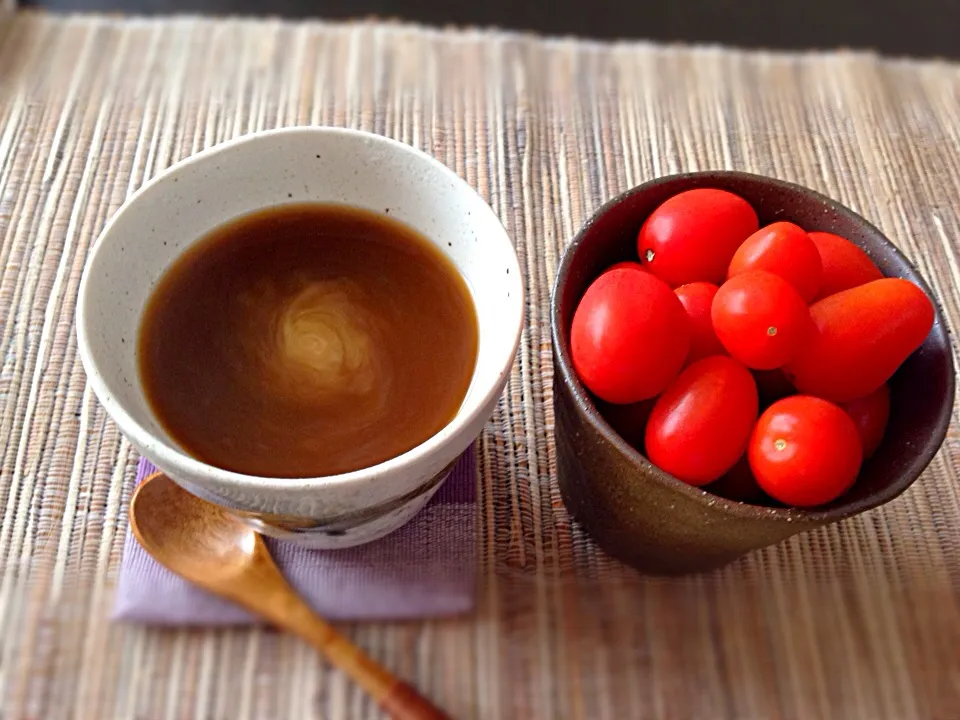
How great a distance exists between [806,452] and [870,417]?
0.26 ft

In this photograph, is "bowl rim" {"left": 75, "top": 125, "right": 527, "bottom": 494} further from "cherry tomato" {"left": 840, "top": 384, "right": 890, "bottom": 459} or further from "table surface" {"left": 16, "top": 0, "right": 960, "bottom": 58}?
"table surface" {"left": 16, "top": 0, "right": 960, "bottom": 58}

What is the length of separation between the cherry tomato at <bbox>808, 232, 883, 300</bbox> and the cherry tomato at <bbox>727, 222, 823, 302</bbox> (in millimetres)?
20

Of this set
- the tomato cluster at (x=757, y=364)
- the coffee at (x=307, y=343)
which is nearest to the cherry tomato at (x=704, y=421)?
the tomato cluster at (x=757, y=364)

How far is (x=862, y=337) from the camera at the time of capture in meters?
0.43

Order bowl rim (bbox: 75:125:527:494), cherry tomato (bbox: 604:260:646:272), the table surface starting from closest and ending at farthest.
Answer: bowl rim (bbox: 75:125:527:494), cherry tomato (bbox: 604:260:646:272), the table surface

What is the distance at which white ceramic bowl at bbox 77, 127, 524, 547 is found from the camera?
1.32 feet

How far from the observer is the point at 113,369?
449 mm

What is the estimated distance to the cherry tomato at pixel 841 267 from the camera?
48 centimetres

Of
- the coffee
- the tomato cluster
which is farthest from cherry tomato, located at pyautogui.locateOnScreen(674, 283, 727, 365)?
the coffee

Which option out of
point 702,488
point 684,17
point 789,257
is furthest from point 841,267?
point 684,17

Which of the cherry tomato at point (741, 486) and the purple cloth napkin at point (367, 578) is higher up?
the cherry tomato at point (741, 486)

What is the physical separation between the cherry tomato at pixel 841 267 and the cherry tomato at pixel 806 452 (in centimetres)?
8

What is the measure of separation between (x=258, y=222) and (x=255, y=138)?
0.06m

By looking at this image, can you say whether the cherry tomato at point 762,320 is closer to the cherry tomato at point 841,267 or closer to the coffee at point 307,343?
the cherry tomato at point 841,267
